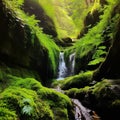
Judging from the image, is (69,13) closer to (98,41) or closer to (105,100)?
(98,41)

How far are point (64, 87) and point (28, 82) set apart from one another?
517 cm

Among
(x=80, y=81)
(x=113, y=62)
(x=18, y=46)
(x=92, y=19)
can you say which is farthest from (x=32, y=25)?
(x=92, y=19)

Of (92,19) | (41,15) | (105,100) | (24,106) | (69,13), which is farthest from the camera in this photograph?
(69,13)

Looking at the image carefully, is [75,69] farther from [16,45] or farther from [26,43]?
[16,45]

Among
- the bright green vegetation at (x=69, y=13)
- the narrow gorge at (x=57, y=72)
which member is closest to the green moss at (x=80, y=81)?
the narrow gorge at (x=57, y=72)

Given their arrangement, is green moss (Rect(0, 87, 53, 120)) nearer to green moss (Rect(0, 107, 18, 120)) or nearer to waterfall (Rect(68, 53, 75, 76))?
green moss (Rect(0, 107, 18, 120))

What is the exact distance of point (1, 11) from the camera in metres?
8.73

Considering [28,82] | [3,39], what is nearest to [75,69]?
[3,39]

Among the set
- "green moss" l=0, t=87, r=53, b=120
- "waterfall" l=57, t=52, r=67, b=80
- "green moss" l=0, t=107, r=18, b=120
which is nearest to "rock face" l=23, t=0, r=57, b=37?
"waterfall" l=57, t=52, r=67, b=80

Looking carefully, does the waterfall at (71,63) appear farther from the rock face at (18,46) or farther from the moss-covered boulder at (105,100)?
the moss-covered boulder at (105,100)

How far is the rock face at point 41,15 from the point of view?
771 inches

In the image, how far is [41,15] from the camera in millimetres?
20031

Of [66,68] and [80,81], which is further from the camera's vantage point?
[66,68]

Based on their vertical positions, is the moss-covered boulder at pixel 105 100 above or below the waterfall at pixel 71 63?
above
